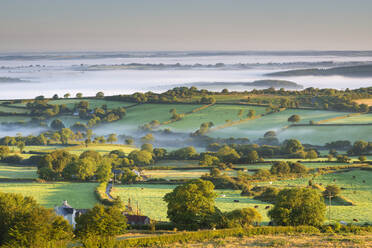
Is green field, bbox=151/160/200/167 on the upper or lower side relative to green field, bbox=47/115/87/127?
lower

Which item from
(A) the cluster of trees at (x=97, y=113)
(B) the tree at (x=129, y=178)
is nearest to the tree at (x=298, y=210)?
(B) the tree at (x=129, y=178)

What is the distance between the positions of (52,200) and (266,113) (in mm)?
67629

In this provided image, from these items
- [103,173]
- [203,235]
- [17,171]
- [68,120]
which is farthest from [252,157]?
[68,120]

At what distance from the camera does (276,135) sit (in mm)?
84000

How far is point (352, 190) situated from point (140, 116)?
66307mm

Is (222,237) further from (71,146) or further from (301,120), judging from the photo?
(301,120)

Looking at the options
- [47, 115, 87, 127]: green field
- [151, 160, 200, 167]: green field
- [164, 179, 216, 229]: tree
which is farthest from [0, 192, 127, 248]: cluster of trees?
[47, 115, 87, 127]: green field

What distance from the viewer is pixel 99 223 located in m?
27.4

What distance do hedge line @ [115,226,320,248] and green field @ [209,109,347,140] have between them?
5287 centimetres

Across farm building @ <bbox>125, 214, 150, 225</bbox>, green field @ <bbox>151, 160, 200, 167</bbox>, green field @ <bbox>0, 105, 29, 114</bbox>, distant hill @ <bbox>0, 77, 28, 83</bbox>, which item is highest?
distant hill @ <bbox>0, 77, 28, 83</bbox>

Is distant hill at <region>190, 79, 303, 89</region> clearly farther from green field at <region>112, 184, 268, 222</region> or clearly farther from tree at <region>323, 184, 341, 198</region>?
green field at <region>112, 184, 268, 222</region>

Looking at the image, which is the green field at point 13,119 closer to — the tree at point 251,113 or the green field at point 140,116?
the green field at point 140,116

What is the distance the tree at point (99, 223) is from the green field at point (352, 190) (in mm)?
16517

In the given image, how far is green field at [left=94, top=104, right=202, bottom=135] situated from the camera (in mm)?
98875
